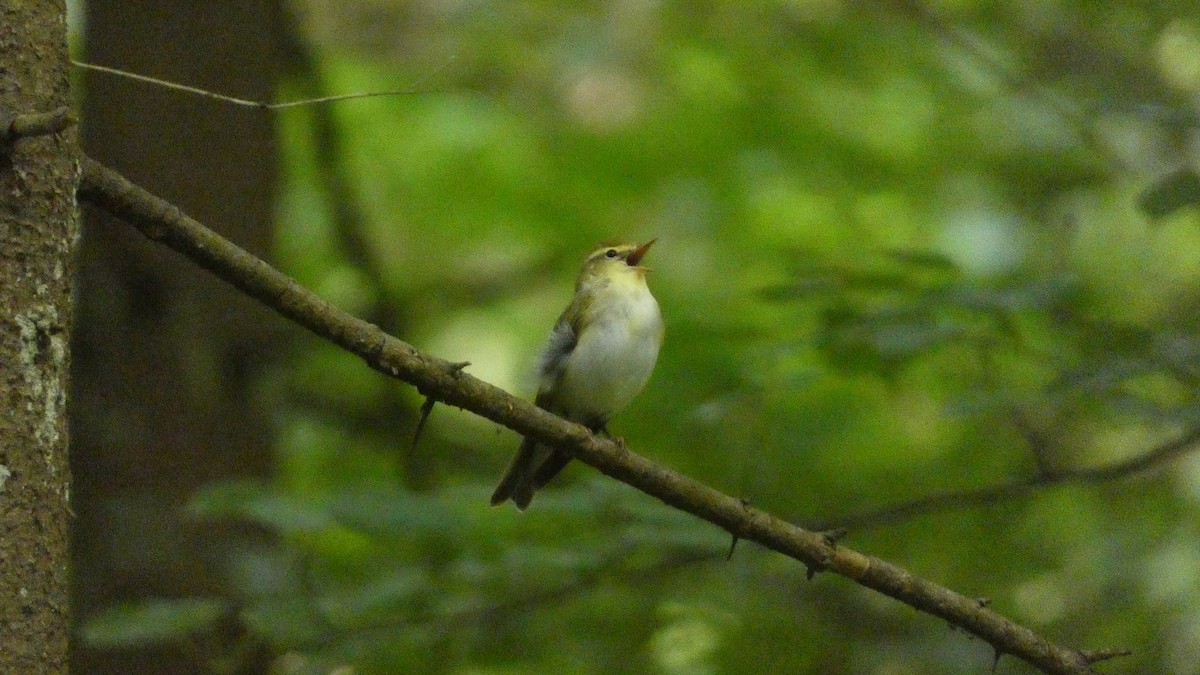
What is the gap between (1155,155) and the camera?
7.33m

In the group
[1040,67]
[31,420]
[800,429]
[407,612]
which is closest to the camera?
[31,420]

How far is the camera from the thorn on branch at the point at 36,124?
1.79 meters

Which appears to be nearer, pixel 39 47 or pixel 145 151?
pixel 39 47

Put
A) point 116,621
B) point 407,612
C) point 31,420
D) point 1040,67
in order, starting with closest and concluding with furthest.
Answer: point 31,420
point 116,621
point 407,612
point 1040,67

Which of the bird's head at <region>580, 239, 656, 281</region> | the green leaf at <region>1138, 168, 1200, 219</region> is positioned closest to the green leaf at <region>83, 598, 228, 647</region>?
the bird's head at <region>580, 239, 656, 281</region>

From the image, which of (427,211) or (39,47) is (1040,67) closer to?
(427,211)

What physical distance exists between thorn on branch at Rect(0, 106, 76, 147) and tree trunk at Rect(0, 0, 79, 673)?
0.12 ft

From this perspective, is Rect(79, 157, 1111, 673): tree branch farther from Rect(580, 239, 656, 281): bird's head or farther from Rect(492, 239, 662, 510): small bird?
Rect(580, 239, 656, 281): bird's head

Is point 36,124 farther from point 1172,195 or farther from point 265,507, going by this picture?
point 1172,195

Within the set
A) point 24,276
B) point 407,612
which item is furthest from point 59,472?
point 407,612

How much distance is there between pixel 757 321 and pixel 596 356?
83.5 inches

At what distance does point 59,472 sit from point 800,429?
3640 mm

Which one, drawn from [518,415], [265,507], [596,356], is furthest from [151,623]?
[518,415]

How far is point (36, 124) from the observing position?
5.90 ft
